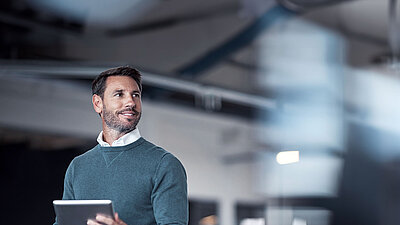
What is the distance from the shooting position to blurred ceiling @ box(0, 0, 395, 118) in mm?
7945

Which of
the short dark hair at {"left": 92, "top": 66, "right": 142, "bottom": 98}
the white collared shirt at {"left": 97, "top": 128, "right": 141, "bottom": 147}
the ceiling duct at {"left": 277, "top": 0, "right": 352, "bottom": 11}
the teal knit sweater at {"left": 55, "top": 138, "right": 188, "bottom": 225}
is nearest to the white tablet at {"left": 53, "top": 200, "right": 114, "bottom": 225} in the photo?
the teal knit sweater at {"left": 55, "top": 138, "right": 188, "bottom": 225}

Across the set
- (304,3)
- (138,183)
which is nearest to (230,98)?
(304,3)

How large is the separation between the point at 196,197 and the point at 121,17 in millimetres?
4958

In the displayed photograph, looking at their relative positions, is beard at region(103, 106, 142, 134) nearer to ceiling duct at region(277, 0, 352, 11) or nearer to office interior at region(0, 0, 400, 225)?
office interior at region(0, 0, 400, 225)

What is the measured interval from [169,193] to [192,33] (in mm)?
6988

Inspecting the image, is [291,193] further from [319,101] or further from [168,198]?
[168,198]

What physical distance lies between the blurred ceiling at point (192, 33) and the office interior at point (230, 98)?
2 centimetres

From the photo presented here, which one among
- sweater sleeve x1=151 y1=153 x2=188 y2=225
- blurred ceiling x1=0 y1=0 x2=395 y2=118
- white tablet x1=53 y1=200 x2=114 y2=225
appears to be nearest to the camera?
white tablet x1=53 y1=200 x2=114 y2=225

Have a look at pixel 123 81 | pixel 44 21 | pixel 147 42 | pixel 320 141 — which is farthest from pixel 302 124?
pixel 123 81

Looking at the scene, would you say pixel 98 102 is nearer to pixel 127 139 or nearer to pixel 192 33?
pixel 127 139

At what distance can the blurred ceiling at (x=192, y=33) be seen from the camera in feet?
26.1

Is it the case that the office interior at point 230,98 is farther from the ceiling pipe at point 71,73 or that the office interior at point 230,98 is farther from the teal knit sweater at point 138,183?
the teal knit sweater at point 138,183

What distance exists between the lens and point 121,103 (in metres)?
2.22

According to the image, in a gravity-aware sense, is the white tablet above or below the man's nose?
below
